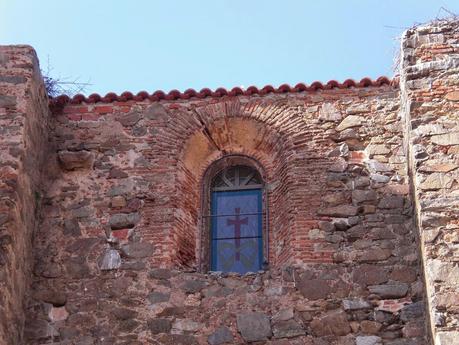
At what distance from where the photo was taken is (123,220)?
32.3ft

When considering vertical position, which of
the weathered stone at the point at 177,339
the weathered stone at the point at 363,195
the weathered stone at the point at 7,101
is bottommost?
the weathered stone at the point at 177,339

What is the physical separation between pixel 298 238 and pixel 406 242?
3.36 feet

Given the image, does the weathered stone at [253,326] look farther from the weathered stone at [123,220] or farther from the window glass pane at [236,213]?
the weathered stone at [123,220]

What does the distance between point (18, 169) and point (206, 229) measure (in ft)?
6.70

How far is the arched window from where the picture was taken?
998 cm

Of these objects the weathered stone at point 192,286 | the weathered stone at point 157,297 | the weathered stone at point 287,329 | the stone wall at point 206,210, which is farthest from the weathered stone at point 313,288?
the weathered stone at point 157,297

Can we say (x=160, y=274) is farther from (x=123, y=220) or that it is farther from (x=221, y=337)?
(x=221, y=337)

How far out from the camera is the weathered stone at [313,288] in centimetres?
913

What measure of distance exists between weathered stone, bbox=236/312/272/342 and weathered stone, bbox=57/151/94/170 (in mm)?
2398

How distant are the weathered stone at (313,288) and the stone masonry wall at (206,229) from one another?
0.04 ft

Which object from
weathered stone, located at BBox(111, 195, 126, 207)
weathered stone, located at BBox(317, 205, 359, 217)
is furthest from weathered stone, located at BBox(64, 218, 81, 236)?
weathered stone, located at BBox(317, 205, 359, 217)

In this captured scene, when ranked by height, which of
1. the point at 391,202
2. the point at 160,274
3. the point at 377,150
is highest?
the point at 377,150

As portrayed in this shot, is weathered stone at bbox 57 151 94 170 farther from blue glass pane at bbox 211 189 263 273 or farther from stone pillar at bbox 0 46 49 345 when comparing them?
blue glass pane at bbox 211 189 263 273

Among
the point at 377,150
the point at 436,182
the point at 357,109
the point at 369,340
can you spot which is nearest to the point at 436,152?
the point at 436,182
